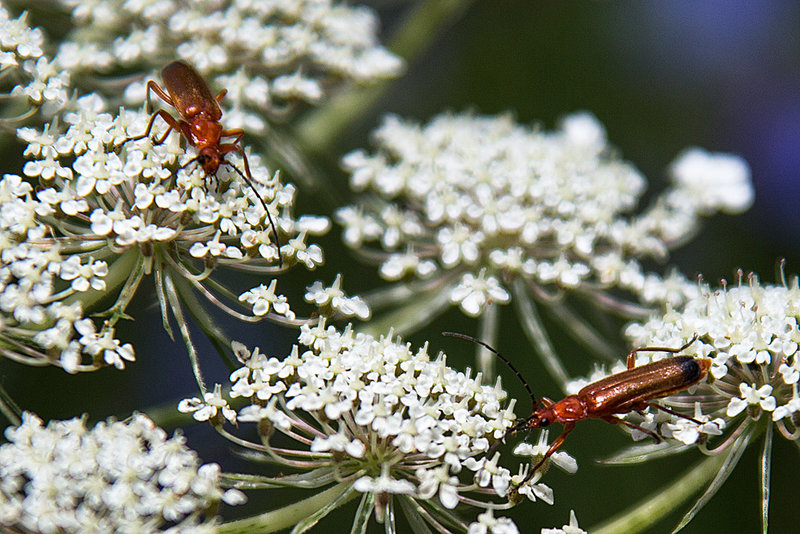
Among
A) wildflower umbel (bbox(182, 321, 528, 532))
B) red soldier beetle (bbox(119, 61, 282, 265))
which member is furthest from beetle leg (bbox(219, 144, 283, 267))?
wildflower umbel (bbox(182, 321, 528, 532))

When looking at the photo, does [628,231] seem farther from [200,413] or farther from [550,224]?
[200,413]

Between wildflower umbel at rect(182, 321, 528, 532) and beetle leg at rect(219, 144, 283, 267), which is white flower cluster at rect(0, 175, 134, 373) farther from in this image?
beetle leg at rect(219, 144, 283, 267)

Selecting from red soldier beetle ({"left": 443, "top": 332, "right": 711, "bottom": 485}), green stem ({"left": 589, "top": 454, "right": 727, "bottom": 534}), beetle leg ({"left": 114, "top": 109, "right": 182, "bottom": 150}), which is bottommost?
green stem ({"left": 589, "top": 454, "right": 727, "bottom": 534})

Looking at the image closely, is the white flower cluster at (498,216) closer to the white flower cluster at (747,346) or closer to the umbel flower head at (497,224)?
the umbel flower head at (497,224)

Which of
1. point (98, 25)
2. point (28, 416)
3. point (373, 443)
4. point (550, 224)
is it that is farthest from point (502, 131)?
point (28, 416)

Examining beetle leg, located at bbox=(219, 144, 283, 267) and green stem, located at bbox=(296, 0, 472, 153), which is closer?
beetle leg, located at bbox=(219, 144, 283, 267)

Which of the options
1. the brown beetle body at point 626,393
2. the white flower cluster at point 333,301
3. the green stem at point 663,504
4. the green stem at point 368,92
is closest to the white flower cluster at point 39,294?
the white flower cluster at point 333,301
